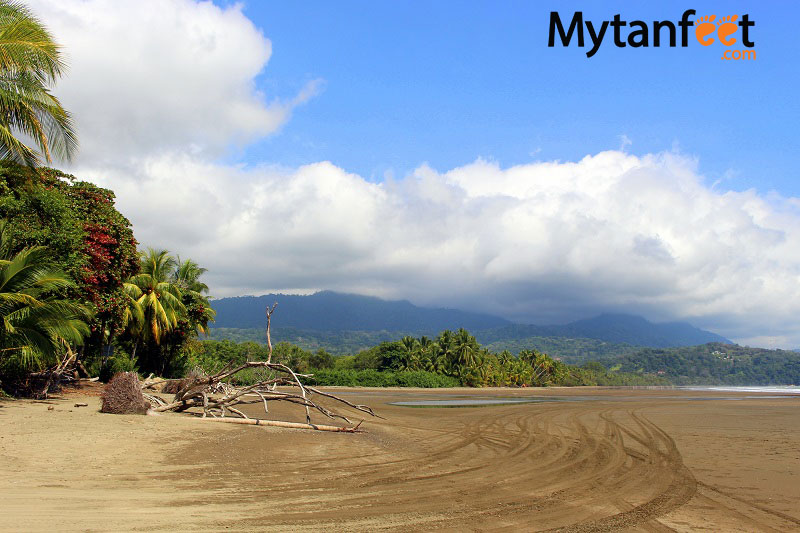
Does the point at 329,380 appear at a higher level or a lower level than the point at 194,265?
lower

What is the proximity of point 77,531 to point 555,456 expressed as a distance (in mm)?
9661

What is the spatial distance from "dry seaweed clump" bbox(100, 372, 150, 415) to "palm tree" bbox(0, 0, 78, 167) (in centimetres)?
695

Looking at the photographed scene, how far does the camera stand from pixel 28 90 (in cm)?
1619

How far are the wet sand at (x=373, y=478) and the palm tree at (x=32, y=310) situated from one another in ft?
6.36

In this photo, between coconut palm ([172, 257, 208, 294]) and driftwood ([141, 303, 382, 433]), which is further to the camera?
coconut palm ([172, 257, 208, 294])

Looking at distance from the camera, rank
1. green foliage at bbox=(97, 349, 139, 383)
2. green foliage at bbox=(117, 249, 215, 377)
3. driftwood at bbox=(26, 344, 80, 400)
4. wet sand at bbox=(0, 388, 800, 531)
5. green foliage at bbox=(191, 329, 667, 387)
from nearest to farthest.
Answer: wet sand at bbox=(0, 388, 800, 531) → driftwood at bbox=(26, 344, 80, 400) → green foliage at bbox=(97, 349, 139, 383) → green foliage at bbox=(117, 249, 215, 377) → green foliage at bbox=(191, 329, 667, 387)

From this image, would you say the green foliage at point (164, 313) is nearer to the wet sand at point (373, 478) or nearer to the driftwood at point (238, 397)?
the driftwood at point (238, 397)

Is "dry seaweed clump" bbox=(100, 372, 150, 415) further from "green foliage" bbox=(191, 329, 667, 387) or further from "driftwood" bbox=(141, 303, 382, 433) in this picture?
"green foliage" bbox=(191, 329, 667, 387)

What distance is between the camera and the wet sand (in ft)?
21.5

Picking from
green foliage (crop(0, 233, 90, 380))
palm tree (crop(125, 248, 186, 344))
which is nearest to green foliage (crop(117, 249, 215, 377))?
palm tree (crop(125, 248, 186, 344))

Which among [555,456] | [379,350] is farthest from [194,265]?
[379,350]

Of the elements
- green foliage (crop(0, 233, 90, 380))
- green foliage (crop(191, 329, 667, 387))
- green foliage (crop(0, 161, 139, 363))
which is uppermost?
green foliage (crop(0, 161, 139, 363))

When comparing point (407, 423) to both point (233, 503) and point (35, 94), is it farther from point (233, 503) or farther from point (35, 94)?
point (35, 94)

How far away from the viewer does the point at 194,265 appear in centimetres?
4609
